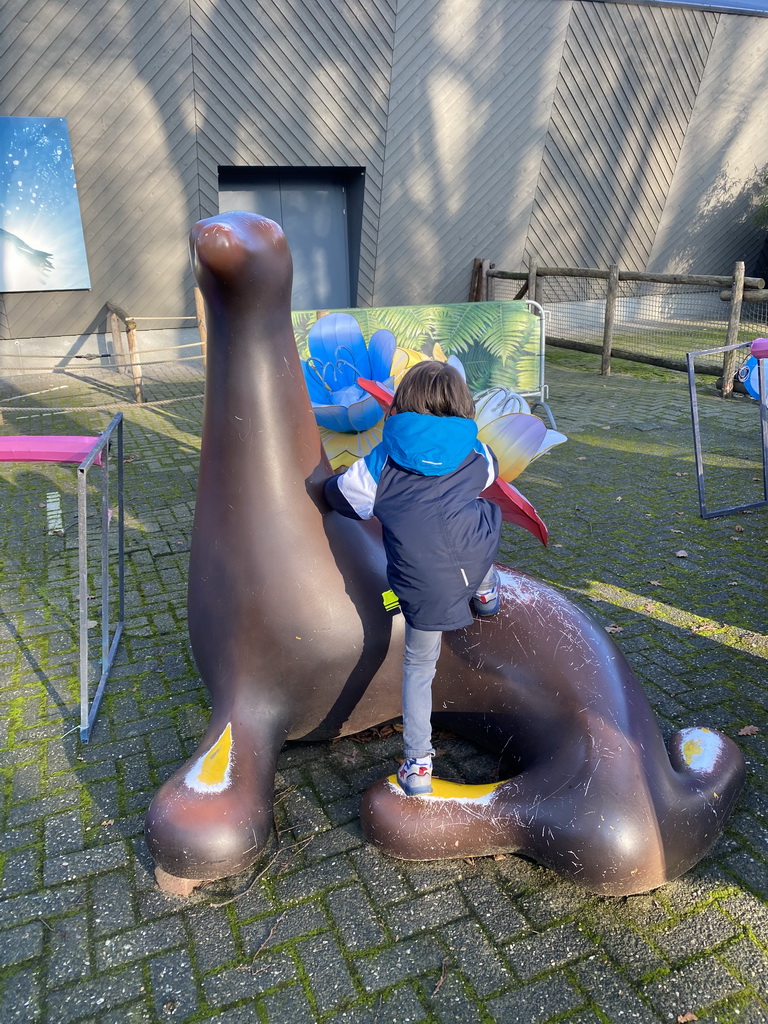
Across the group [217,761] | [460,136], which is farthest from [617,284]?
[217,761]

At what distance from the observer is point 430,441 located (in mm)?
2406

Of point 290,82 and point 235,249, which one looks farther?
point 290,82

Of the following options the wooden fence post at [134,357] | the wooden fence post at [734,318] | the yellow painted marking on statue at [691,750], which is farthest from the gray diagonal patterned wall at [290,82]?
the yellow painted marking on statue at [691,750]

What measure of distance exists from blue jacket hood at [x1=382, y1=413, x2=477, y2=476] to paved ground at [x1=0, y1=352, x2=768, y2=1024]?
1.28 metres

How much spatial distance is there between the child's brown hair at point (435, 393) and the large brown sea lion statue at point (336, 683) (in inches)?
18.5

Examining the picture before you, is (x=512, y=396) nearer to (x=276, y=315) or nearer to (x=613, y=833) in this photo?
(x=276, y=315)

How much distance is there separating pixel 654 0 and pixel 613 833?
13.3 meters

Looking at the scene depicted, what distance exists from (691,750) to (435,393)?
1508 mm

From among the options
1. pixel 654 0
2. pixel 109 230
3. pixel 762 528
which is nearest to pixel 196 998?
pixel 762 528

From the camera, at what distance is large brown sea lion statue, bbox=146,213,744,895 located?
7.76 ft

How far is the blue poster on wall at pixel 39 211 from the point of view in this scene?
9570 mm

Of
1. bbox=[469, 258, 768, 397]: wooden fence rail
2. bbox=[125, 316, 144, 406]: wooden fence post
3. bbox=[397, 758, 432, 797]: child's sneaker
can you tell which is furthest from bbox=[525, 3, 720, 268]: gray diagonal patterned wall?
bbox=[397, 758, 432, 797]: child's sneaker

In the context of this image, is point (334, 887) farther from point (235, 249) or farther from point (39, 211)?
point (39, 211)

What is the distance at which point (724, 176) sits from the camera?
14.2 meters
